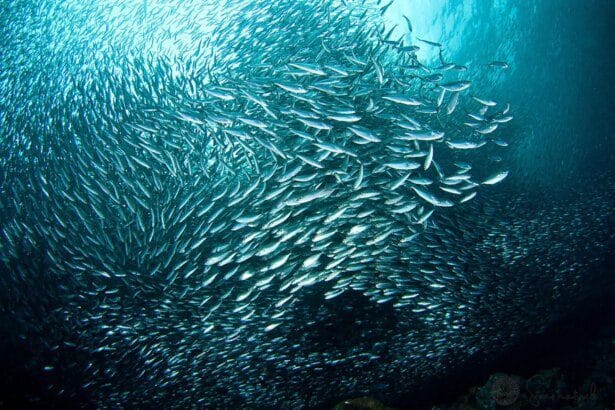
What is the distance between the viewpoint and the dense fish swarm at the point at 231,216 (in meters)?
6.54

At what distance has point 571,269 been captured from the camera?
11.2 metres

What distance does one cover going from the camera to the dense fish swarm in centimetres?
654

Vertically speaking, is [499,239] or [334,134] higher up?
[334,134]

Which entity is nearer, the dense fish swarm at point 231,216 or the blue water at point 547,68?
the dense fish swarm at point 231,216

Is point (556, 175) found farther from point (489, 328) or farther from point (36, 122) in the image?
point (36, 122)

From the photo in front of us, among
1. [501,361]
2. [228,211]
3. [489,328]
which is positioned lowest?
[501,361]

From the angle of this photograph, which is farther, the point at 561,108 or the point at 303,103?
the point at 561,108

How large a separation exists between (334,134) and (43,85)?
27.1 feet

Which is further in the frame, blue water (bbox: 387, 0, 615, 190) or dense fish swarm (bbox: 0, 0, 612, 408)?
blue water (bbox: 387, 0, 615, 190)

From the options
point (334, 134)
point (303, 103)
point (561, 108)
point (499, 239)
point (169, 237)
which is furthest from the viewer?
point (561, 108)

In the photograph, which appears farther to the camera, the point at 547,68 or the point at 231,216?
the point at 547,68

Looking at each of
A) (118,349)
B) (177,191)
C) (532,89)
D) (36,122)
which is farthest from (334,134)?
(532,89)

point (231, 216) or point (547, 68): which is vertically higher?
point (547, 68)

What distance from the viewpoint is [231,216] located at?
23.1 feet
